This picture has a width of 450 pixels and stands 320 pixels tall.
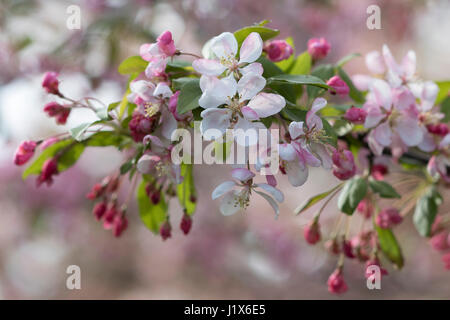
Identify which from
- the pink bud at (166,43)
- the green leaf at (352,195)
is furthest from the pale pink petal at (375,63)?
the pink bud at (166,43)

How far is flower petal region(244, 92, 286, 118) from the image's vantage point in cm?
65

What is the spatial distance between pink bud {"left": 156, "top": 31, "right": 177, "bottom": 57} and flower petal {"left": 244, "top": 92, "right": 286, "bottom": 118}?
6.9 inches

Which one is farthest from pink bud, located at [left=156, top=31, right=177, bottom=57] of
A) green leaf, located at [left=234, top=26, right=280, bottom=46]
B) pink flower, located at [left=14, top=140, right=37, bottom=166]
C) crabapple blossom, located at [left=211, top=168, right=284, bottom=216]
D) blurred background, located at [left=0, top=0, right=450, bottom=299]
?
blurred background, located at [left=0, top=0, right=450, bottom=299]

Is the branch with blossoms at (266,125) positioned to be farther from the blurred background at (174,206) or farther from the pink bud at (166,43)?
the blurred background at (174,206)

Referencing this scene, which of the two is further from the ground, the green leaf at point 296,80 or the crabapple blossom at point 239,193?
the green leaf at point 296,80

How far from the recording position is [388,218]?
40.2 inches

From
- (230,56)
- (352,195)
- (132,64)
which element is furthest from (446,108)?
(132,64)

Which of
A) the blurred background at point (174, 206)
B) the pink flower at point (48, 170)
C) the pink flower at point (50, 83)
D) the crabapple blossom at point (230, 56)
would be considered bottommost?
the pink flower at point (48, 170)

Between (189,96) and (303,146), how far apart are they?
0.61 ft

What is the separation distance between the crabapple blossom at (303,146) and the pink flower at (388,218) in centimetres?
39

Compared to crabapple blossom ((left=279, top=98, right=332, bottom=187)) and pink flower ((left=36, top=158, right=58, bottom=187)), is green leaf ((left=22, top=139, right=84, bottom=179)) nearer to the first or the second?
pink flower ((left=36, top=158, right=58, bottom=187))

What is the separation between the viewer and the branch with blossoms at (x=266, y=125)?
2.22 ft

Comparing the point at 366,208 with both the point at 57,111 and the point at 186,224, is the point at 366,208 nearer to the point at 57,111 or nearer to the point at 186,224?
the point at 186,224

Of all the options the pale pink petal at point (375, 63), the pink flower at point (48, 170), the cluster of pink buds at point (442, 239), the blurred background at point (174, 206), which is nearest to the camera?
the pink flower at point (48, 170)
